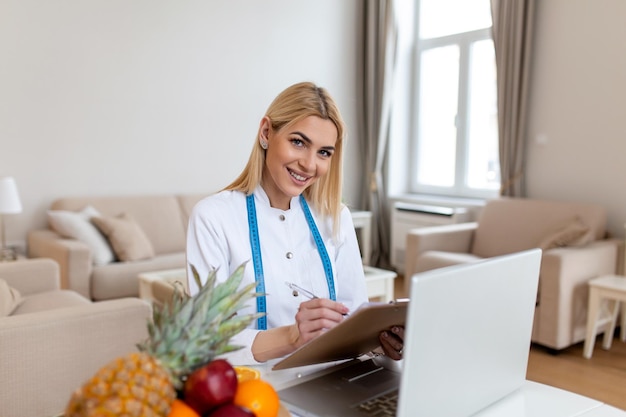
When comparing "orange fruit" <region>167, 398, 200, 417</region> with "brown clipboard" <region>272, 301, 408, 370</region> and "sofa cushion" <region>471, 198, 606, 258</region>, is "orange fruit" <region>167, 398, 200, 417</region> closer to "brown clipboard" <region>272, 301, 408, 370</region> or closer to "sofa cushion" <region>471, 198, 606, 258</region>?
Result: "brown clipboard" <region>272, 301, 408, 370</region>

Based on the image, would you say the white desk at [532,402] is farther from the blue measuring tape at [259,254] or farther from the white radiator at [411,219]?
the white radiator at [411,219]

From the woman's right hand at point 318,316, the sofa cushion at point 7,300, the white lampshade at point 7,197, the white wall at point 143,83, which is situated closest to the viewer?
the woman's right hand at point 318,316

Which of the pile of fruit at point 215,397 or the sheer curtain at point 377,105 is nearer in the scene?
the pile of fruit at point 215,397

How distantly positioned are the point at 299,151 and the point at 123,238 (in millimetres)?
2931

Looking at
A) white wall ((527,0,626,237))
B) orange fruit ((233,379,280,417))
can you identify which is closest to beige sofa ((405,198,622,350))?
white wall ((527,0,626,237))

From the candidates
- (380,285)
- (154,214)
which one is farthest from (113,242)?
(380,285)

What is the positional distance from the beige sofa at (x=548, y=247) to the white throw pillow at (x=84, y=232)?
2.16 m

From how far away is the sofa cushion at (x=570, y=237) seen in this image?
360 centimetres

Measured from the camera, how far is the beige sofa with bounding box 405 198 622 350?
3.38 meters

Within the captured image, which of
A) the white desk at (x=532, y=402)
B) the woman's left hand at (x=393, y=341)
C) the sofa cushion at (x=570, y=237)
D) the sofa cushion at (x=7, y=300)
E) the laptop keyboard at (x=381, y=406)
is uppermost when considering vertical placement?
the woman's left hand at (x=393, y=341)

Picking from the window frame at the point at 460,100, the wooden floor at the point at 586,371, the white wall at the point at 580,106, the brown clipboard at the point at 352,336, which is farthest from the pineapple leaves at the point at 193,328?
the window frame at the point at 460,100

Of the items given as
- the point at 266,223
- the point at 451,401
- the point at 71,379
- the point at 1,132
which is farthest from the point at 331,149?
the point at 1,132

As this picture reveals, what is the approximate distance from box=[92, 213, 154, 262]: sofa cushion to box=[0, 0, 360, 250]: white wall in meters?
0.59

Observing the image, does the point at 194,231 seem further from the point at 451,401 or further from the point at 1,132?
the point at 1,132
